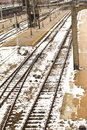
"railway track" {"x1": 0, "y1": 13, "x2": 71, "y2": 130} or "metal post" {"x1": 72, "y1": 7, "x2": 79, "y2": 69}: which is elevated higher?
"metal post" {"x1": 72, "y1": 7, "x2": 79, "y2": 69}

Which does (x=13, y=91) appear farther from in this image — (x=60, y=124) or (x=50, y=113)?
(x=60, y=124)

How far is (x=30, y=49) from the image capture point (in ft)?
60.5

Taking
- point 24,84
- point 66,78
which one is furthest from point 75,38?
point 24,84

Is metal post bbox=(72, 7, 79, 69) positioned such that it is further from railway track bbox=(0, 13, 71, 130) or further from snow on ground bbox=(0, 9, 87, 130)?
railway track bbox=(0, 13, 71, 130)

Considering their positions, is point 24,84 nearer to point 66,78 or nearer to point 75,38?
point 66,78

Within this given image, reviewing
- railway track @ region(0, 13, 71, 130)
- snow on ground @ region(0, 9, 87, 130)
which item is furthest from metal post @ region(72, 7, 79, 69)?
railway track @ region(0, 13, 71, 130)

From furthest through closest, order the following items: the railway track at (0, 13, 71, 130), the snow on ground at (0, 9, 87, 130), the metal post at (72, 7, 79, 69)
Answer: the metal post at (72, 7, 79, 69) → the railway track at (0, 13, 71, 130) → the snow on ground at (0, 9, 87, 130)

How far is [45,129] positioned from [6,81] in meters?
5.21

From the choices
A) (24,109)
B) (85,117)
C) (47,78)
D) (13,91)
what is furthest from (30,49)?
(85,117)

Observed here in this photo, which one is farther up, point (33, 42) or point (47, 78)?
point (33, 42)

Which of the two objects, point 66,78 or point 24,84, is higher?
point 66,78

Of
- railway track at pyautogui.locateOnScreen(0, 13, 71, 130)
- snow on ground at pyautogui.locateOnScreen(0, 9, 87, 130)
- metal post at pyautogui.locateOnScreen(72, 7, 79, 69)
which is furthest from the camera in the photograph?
metal post at pyautogui.locateOnScreen(72, 7, 79, 69)

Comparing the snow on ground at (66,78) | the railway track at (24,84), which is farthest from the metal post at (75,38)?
the railway track at (24,84)

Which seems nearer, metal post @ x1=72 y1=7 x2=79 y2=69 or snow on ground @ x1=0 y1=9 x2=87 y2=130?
snow on ground @ x1=0 y1=9 x2=87 y2=130
